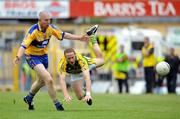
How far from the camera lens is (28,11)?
1289 inches

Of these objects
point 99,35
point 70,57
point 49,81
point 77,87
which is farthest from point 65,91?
point 99,35

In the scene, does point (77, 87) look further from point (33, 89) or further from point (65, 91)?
point (65, 91)

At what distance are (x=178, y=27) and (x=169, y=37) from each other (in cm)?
128

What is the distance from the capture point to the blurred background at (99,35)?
101 feet

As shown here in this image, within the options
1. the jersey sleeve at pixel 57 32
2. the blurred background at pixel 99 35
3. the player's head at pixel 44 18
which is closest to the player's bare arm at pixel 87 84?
the jersey sleeve at pixel 57 32

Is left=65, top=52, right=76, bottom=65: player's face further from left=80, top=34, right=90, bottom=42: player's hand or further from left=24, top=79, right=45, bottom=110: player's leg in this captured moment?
left=24, top=79, right=45, bottom=110: player's leg

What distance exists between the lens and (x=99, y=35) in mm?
36688

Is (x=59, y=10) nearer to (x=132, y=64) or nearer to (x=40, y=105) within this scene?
(x=132, y=64)

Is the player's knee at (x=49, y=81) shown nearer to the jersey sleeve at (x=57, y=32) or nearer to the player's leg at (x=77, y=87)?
the jersey sleeve at (x=57, y=32)

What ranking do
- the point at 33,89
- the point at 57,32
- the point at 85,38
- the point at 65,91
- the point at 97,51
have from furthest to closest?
1. the point at 97,51
2. the point at 33,89
3. the point at 85,38
4. the point at 57,32
5. the point at 65,91

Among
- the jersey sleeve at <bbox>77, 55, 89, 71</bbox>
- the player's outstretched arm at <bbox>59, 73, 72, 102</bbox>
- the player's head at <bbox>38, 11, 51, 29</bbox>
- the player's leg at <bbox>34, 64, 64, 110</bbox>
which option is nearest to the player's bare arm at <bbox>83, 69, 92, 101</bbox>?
the jersey sleeve at <bbox>77, 55, 89, 71</bbox>

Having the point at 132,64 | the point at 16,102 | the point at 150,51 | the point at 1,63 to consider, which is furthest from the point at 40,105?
the point at 132,64

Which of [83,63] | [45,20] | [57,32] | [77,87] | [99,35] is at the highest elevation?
[45,20]

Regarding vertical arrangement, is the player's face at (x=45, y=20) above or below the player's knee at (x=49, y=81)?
above
